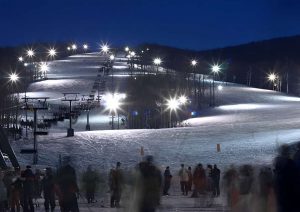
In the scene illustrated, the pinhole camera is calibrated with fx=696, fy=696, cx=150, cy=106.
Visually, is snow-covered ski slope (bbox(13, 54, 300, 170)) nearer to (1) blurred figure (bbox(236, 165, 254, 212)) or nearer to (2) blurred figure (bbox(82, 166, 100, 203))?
(2) blurred figure (bbox(82, 166, 100, 203))

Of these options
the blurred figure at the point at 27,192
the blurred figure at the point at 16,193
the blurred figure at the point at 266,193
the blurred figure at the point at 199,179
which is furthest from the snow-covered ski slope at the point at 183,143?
the blurred figure at the point at 266,193

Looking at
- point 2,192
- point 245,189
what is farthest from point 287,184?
point 2,192

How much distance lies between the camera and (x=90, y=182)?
21.3 metres

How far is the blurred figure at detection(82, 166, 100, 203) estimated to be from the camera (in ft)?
69.4

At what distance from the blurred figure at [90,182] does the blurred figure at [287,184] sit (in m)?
11.2

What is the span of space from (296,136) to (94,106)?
42.4 metres

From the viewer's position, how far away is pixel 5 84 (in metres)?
97.8

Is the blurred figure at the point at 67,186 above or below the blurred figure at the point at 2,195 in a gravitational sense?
above

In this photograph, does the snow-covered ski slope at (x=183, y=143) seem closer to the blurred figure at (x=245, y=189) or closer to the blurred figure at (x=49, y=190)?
the blurred figure at (x=49, y=190)

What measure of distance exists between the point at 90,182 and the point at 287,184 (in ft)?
38.5

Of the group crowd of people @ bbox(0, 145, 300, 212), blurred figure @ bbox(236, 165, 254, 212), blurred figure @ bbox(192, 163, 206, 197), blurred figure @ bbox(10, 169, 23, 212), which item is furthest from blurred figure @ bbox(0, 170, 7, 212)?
blurred figure @ bbox(236, 165, 254, 212)

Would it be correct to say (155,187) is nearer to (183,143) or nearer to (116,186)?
(116,186)

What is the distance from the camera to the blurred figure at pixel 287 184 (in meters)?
10.1

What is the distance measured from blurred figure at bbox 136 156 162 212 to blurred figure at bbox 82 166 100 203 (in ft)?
29.5
